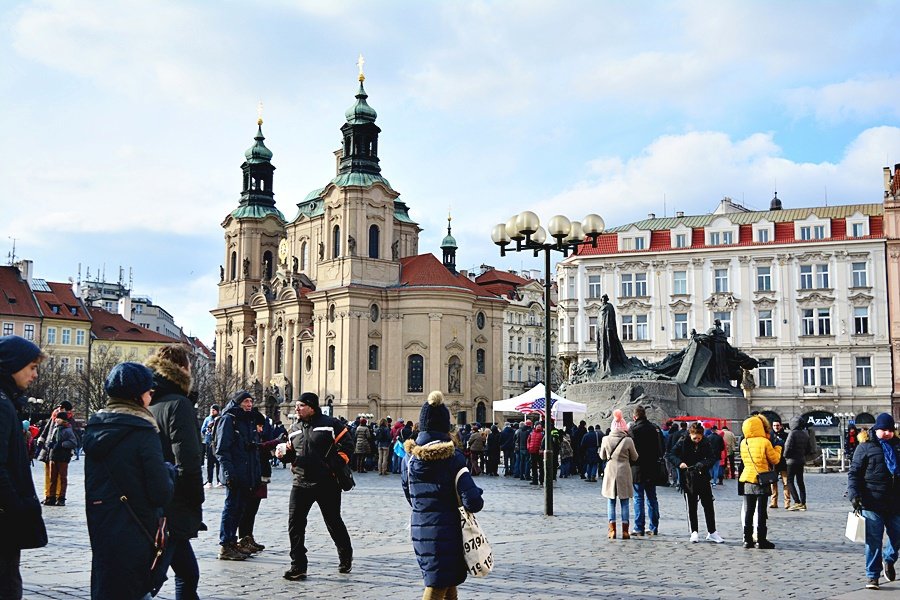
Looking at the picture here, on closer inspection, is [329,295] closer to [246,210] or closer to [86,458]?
[246,210]

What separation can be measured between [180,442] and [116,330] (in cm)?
9046

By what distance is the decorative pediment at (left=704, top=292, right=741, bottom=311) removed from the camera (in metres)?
61.0

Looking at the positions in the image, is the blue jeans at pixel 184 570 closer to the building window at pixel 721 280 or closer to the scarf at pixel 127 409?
the scarf at pixel 127 409

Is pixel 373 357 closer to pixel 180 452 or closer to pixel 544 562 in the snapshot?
pixel 544 562

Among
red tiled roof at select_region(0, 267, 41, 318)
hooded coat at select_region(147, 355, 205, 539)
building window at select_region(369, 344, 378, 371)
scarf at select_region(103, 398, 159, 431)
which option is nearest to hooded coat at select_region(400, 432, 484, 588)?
hooded coat at select_region(147, 355, 205, 539)

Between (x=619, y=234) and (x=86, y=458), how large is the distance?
6037 cm

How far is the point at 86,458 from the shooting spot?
583 centimetres

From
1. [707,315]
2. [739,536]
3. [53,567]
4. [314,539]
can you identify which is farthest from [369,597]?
[707,315]

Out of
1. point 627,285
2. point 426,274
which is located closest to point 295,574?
point 627,285

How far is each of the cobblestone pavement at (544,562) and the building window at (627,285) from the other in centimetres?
4621

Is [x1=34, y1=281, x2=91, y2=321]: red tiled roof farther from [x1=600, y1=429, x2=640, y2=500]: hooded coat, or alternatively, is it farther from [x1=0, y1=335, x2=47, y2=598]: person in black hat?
[x1=0, y1=335, x2=47, y2=598]: person in black hat

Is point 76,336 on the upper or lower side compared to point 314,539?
upper

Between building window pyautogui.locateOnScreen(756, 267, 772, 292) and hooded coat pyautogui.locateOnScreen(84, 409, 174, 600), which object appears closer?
hooded coat pyautogui.locateOnScreen(84, 409, 174, 600)

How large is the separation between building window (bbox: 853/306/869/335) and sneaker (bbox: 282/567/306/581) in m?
55.0
